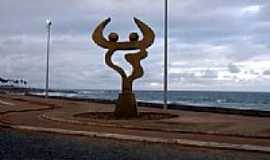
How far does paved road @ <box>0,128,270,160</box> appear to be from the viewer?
1229cm

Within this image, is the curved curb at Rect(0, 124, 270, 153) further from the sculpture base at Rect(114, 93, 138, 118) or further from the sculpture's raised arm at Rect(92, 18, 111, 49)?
the sculpture's raised arm at Rect(92, 18, 111, 49)

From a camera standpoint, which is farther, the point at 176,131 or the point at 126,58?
the point at 126,58

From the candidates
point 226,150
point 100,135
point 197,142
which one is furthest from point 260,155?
point 100,135

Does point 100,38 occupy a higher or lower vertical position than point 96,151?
higher

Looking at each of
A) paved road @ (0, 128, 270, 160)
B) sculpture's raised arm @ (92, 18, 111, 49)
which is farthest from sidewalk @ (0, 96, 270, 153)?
sculpture's raised arm @ (92, 18, 111, 49)

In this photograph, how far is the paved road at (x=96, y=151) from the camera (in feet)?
40.3

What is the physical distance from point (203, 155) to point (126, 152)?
1.97 meters

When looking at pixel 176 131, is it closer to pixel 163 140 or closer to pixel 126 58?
→ pixel 163 140

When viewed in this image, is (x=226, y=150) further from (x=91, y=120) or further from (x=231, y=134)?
(x=91, y=120)

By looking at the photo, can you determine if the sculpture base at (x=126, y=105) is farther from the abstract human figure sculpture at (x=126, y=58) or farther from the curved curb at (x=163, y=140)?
the curved curb at (x=163, y=140)

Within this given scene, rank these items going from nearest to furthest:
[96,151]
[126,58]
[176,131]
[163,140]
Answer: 1. [96,151]
2. [163,140]
3. [176,131]
4. [126,58]

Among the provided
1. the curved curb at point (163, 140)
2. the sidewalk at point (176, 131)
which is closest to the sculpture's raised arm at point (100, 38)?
the sidewalk at point (176, 131)

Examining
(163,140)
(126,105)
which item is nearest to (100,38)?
(126,105)

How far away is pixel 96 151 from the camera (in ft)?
43.7
